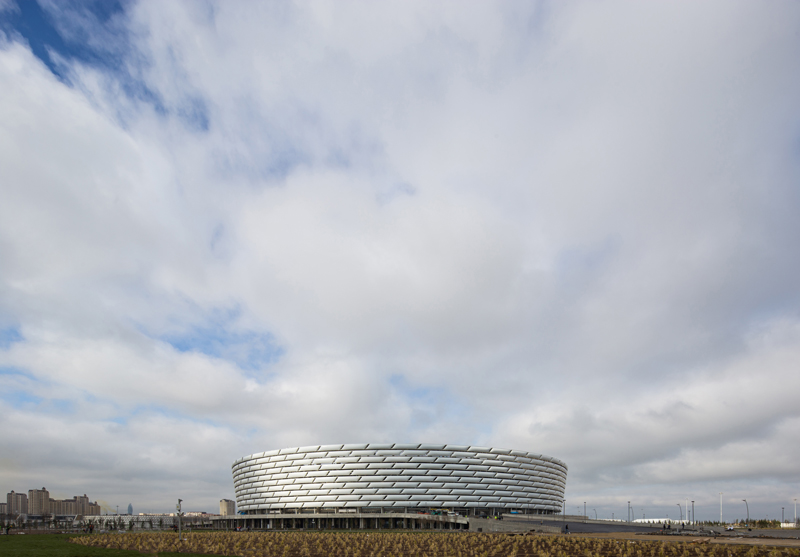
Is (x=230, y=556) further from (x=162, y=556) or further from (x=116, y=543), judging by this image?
(x=116, y=543)

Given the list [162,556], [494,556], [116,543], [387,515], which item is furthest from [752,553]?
[387,515]

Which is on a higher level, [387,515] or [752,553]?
[752,553]

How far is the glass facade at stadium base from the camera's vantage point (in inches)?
3317

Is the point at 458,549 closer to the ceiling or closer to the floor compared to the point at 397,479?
closer to the ceiling

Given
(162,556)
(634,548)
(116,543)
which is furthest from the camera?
(116,543)

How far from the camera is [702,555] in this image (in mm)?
29812

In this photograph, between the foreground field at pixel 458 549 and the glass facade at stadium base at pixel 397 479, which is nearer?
the foreground field at pixel 458 549

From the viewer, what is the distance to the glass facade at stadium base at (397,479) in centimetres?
8425

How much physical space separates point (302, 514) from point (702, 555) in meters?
67.8

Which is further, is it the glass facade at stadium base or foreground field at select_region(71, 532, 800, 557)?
the glass facade at stadium base

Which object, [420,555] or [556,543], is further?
[556,543]

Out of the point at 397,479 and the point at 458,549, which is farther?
the point at 397,479

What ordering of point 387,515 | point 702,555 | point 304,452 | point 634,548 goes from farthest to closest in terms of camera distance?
point 304,452, point 387,515, point 634,548, point 702,555

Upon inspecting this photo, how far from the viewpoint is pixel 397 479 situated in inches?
3337
